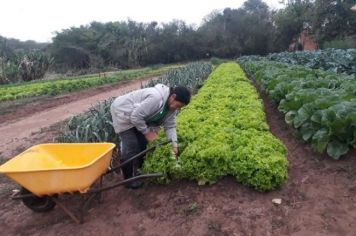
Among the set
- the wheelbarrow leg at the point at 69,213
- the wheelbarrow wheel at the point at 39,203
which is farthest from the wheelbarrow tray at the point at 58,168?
the wheelbarrow wheel at the point at 39,203

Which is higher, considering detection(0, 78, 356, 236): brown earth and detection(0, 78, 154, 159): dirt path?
detection(0, 78, 356, 236): brown earth

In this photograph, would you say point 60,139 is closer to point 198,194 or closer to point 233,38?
point 198,194

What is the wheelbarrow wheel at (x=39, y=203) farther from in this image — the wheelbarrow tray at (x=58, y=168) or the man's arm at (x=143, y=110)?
the man's arm at (x=143, y=110)

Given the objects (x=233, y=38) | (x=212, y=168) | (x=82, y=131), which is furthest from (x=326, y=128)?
(x=233, y=38)

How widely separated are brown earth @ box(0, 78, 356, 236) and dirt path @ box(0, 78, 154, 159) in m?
3.56

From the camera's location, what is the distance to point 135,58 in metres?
49.0

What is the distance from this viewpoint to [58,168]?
145 inches

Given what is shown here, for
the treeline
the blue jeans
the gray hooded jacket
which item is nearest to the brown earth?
the blue jeans

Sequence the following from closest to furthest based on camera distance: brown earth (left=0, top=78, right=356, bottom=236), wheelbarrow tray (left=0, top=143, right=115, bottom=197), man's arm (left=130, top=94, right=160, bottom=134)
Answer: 1. wheelbarrow tray (left=0, top=143, right=115, bottom=197)
2. brown earth (left=0, top=78, right=356, bottom=236)
3. man's arm (left=130, top=94, right=160, bottom=134)

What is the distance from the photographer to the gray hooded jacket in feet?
14.5

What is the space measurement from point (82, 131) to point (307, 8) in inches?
1703

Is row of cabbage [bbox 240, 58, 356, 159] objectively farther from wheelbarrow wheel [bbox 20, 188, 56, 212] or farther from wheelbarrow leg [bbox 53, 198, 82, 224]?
wheelbarrow wheel [bbox 20, 188, 56, 212]

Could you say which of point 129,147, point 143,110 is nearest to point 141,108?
point 143,110

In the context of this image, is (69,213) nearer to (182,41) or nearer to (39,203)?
(39,203)
